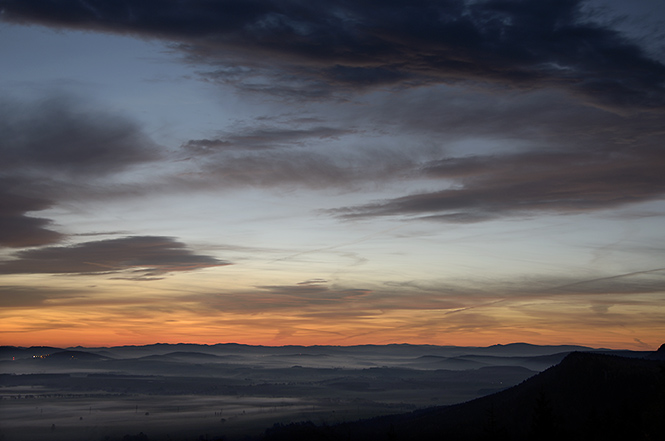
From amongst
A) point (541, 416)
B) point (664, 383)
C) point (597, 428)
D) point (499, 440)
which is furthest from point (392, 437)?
point (597, 428)

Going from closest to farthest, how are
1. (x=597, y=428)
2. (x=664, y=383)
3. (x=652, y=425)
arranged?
(x=664, y=383) < (x=652, y=425) < (x=597, y=428)

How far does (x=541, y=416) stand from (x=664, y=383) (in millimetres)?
21184

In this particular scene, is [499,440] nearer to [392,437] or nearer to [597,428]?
[392,437]

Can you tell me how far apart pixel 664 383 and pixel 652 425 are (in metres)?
14.6

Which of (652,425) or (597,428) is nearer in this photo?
(652,425)

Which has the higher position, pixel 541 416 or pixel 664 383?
pixel 664 383

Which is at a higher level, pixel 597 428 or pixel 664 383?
pixel 664 383

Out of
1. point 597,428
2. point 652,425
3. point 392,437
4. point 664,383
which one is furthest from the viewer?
point 597,428

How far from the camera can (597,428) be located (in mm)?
127938

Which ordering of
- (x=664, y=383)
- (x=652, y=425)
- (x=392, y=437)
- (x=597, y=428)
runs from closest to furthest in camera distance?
1. (x=392, y=437)
2. (x=664, y=383)
3. (x=652, y=425)
4. (x=597, y=428)

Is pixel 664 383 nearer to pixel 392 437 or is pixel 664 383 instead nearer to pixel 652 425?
pixel 652 425

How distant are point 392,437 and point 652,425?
53365 mm

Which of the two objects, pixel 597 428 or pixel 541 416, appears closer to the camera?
pixel 541 416

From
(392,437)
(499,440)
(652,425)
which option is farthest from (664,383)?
(392,437)
